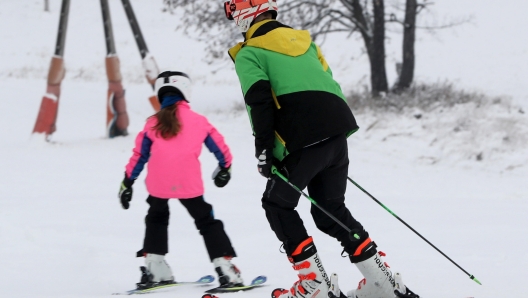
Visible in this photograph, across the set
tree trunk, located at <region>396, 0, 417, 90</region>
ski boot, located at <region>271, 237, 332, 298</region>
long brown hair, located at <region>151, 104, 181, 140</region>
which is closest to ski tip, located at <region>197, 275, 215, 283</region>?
long brown hair, located at <region>151, 104, 181, 140</region>

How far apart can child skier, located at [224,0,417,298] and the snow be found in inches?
29.7

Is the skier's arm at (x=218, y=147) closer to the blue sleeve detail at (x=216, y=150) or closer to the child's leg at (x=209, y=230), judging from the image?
the blue sleeve detail at (x=216, y=150)

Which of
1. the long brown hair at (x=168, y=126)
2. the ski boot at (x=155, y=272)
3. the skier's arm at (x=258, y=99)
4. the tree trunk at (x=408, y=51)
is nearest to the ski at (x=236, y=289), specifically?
the ski boot at (x=155, y=272)

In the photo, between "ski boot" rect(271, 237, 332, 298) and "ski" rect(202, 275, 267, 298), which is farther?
"ski" rect(202, 275, 267, 298)

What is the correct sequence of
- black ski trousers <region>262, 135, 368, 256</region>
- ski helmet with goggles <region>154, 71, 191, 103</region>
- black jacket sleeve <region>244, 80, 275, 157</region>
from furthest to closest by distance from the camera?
1. ski helmet with goggles <region>154, 71, 191, 103</region>
2. black ski trousers <region>262, 135, 368, 256</region>
3. black jacket sleeve <region>244, 80, 275, 157</region>

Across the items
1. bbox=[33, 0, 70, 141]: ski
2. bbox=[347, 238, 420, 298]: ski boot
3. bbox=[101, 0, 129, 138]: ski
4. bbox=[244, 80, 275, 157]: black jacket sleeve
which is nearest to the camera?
bbox=[244, 80, 275, 157]: black jacket sleeve

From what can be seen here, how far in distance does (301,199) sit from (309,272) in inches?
209

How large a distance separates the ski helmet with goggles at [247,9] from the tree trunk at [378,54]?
1133 centimetres

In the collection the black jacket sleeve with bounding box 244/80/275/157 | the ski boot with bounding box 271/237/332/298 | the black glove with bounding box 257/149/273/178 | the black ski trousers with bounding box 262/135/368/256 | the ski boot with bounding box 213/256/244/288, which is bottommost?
the ski boot with bounding box 213/256/244/288

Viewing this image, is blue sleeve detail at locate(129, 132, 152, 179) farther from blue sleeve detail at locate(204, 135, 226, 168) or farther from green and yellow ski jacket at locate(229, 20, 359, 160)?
green and yellow ski jacket at locate(229, 20, 359, 160)

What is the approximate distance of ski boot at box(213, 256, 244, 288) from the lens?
4684 millimetres

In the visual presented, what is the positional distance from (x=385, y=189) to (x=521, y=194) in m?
1.81

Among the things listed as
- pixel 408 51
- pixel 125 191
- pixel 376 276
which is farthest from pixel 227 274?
pixel 408 51

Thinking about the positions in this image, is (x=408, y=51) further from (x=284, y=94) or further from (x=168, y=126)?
(x=284, y=94)
